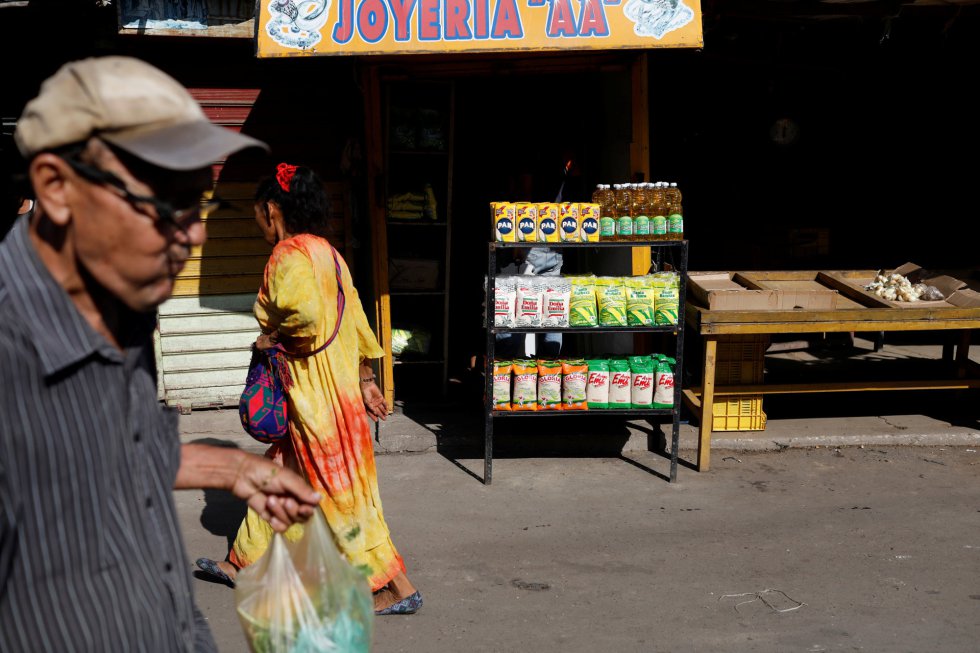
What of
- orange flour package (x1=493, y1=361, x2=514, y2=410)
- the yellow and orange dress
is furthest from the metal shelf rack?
the yellow and orange dress

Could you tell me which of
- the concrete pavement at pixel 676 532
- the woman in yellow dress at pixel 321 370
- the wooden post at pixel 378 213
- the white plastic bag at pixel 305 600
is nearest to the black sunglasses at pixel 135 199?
the white plastic bag at pixel 305 600

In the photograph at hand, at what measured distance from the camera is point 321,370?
4.20 metres

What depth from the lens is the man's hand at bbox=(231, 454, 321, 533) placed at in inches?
82.8

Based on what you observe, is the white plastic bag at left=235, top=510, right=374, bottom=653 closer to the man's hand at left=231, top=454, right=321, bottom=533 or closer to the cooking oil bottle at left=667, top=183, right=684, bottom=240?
the man's hand at left=231, top=454, right=321, bottom=533

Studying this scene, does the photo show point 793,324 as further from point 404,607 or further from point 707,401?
point 404,607

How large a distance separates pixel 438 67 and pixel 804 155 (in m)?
5.02

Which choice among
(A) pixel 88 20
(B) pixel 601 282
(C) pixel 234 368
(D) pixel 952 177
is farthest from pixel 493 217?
(D) pixel 952 177

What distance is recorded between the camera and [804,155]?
1005 cm

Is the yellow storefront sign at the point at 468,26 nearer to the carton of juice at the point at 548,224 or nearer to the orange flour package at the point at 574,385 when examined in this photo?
the carton of juice at the point at 548,224

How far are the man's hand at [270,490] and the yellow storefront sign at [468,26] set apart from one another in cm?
407

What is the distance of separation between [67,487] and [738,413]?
5.97 metres

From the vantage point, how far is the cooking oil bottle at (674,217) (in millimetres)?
5859

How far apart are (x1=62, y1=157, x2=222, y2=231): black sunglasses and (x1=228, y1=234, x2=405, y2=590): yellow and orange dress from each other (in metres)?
2.36

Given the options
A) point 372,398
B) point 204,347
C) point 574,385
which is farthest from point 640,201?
point 204,347
